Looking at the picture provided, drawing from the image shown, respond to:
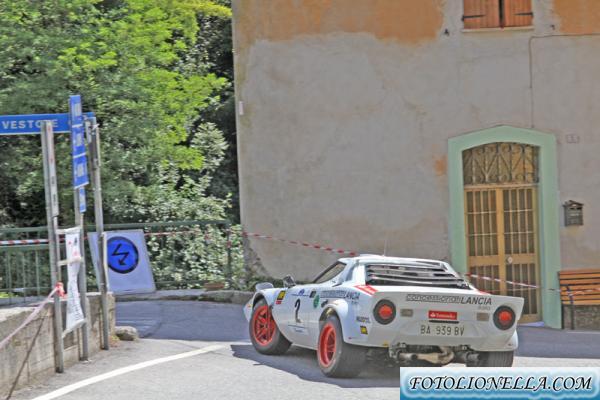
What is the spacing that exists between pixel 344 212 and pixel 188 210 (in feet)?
16.1

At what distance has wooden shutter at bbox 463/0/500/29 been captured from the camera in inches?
792

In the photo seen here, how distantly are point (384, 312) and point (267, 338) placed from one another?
9.72 feet

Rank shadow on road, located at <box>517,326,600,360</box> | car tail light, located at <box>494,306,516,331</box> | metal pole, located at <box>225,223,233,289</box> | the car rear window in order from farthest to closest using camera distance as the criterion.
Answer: metal pole, located at <box>225,223,233,289</box>
shadow on road, located at <box>517,326,600,360</box>
the car rear window
car tail light, located at <box>494,306,516,331</box>

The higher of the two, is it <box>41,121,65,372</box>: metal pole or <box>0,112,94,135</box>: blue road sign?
<box>0,112,94,135</box>: blue road sign

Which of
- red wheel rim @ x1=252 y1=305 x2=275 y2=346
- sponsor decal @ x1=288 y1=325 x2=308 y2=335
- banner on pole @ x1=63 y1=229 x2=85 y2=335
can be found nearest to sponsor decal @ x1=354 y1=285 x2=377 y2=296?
sponsor decal @ x1=288 y1=325 x2=308 y2=335

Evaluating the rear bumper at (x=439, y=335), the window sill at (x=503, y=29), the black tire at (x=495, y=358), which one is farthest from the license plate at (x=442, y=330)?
the window sill at (x=503, y=29)

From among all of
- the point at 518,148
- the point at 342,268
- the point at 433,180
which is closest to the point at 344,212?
the point at 433,180

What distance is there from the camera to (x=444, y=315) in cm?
1162

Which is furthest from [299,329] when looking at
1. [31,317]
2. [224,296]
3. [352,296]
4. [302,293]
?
[224,296]

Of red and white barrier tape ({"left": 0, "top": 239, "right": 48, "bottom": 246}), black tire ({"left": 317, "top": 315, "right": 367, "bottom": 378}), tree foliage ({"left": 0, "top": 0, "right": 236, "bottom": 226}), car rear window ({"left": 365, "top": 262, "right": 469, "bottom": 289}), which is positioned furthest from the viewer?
tree foliage ({"left": 0, "top": 0, "right": 236, "bottom": 226})

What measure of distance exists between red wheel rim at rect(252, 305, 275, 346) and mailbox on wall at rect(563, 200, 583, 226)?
312 inches

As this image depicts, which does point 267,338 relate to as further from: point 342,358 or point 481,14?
point 481,14

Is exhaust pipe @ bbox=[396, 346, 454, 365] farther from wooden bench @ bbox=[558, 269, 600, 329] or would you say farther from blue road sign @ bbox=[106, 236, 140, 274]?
blue road sign @ bbox=[106, 236, 140, 274]

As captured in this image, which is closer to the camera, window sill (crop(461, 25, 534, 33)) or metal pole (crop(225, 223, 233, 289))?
window sill (crop(461, 25, 534, 33))
